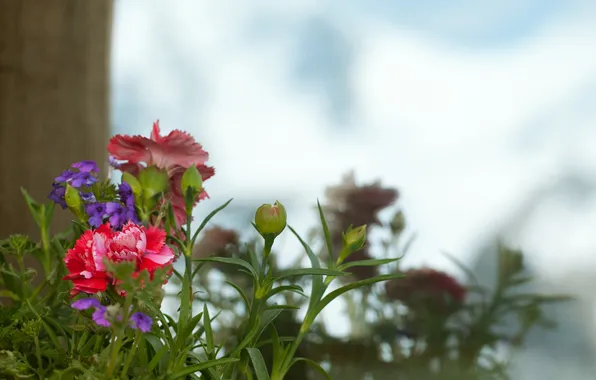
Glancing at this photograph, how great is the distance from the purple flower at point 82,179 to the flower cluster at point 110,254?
0.28ft

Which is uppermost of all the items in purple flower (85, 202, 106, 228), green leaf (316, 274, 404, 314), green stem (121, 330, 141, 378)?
purple flower (85, 202, 106, 228)

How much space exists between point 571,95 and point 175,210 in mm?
758

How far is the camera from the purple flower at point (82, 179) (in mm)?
537

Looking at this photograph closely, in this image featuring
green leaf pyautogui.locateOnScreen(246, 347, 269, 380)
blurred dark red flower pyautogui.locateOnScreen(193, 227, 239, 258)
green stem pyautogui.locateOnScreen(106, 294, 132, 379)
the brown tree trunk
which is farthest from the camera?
blurred dark red flower pyautogui.locateOnScreen(193, 227, 239, 258)

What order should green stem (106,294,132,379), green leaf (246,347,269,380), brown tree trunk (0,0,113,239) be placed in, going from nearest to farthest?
green stem (106,294,132,379)
green leaf (246,347,269,380)
brown tree trunk (0,0,113,239)

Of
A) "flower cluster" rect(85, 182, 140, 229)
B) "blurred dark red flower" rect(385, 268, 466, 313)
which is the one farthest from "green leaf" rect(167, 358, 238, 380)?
"blurred dark red flower" rect(385, 268, 466, 313)

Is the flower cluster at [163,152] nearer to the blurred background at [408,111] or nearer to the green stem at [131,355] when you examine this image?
the green stem at [131,355]

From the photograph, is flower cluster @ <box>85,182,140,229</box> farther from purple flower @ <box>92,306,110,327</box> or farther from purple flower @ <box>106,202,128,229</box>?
purple flower @ <box>92,306,110,327</box>

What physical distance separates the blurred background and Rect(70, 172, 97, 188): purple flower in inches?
15.6

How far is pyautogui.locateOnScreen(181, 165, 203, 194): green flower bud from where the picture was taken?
0.51m

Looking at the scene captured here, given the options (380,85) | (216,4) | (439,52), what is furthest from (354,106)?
(216,4)

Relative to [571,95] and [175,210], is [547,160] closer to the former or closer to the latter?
[571,95]

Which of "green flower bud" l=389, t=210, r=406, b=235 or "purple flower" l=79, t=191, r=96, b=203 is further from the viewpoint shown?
"green flower bud" l=389, t=210, r=406, b=235

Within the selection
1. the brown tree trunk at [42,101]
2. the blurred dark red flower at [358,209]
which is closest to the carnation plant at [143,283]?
the brown tree trunk at [42,101]
